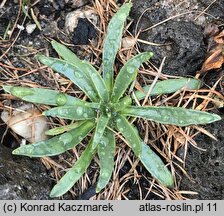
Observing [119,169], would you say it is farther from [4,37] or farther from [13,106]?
[4,37]

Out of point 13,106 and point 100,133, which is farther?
point 13,106

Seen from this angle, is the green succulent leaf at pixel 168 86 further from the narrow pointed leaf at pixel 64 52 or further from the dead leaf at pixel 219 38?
the narrow pointed leaf at pixel 64 52

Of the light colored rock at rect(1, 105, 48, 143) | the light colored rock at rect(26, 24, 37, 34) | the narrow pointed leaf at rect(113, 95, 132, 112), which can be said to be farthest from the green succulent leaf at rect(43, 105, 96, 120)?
→ the light colored rock at rect(26, 24, 37, 34)

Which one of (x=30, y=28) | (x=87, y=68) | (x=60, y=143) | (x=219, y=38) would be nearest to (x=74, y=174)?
(x=60, y=143)

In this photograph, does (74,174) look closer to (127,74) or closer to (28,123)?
(28,123)

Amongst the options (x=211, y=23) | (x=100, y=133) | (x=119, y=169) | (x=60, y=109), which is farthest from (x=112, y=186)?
(x=211, y=23)
